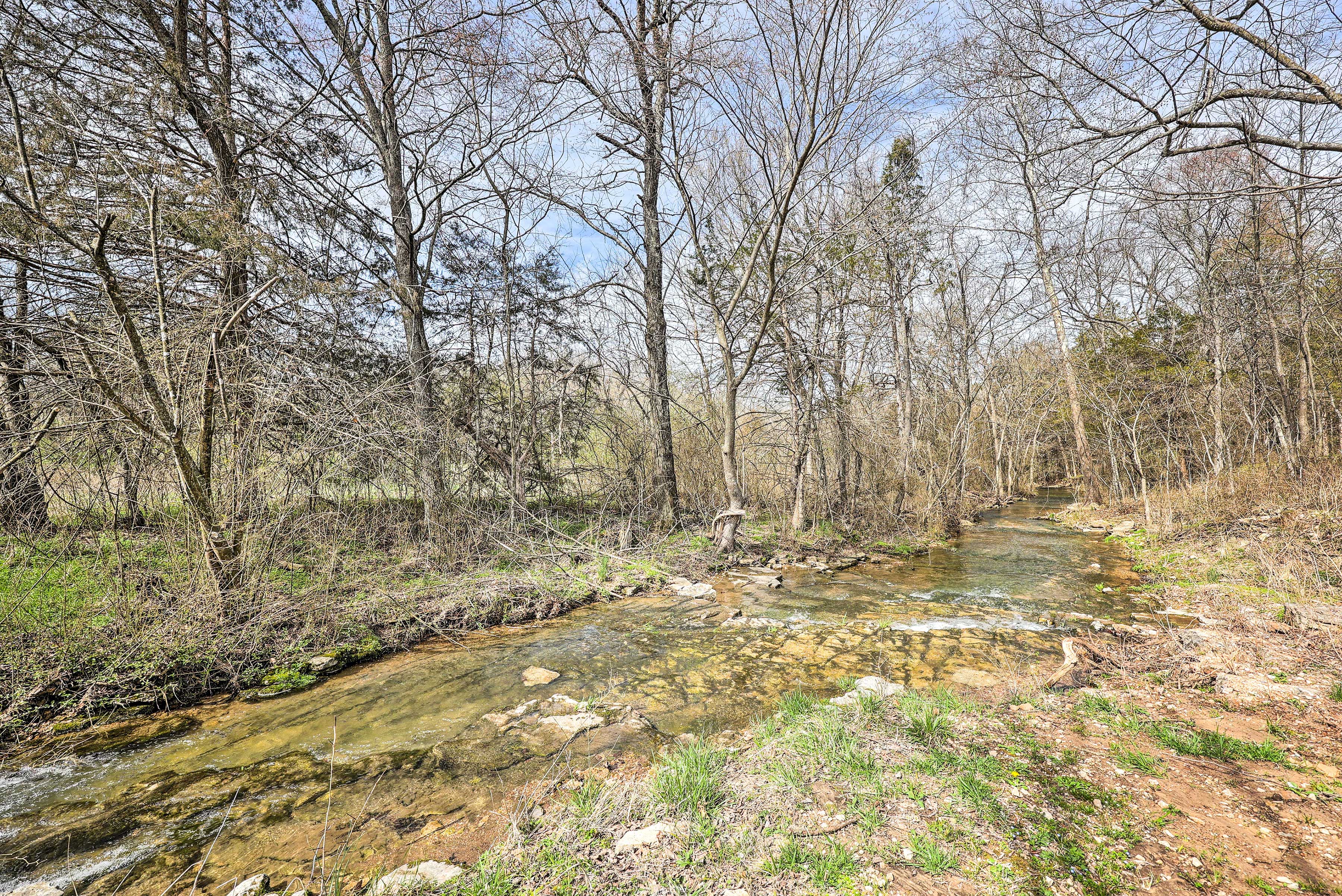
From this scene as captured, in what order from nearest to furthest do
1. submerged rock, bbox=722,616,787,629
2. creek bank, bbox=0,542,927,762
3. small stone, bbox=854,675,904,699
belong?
creek bank, bbox=0,542,927,762 → small stone, bbox=854,675,904,699 → submerged rock, bbox=722,616,787,629

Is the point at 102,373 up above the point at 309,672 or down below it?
above

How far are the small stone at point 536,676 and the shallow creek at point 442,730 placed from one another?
8 cm

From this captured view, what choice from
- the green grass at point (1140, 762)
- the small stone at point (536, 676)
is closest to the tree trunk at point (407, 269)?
the small stone at point (536, 676)

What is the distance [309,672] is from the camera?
4.94 meters

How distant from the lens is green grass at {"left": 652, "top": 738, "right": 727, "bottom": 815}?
266 cm

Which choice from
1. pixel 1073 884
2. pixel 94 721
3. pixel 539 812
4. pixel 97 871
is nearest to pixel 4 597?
pixel 94 721

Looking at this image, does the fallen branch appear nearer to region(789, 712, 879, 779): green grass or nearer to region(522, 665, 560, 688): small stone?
region(522, 665, 560, 688): small stone

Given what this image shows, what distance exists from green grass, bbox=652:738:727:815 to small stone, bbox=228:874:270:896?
73.1 inches

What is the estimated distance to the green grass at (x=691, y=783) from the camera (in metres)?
2.66

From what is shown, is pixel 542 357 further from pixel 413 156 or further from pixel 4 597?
pixel 4 597

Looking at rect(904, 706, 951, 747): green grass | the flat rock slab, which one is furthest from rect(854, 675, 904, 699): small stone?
the flat rock slab

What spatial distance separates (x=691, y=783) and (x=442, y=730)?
227 centimetres

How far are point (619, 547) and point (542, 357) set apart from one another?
11.7ft

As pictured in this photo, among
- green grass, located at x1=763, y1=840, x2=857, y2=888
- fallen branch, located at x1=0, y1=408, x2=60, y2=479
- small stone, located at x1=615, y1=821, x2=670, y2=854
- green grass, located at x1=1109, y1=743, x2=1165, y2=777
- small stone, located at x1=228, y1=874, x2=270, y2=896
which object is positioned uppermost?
fallen branch, located at x1=0, y1=408, x2=60, y2=479
